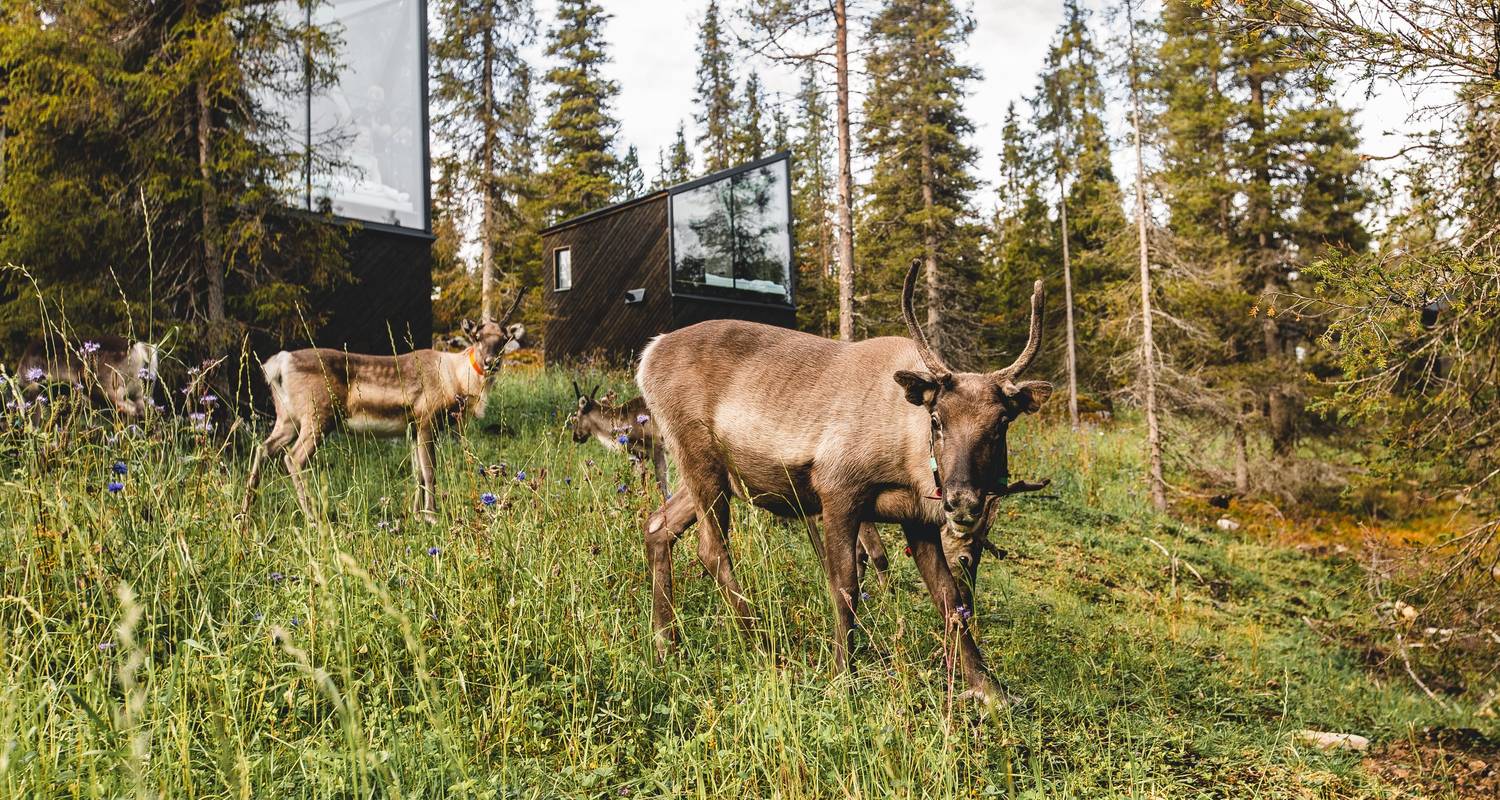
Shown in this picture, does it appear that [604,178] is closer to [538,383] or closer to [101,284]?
[538,383]

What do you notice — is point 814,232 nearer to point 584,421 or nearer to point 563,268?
point 563,268

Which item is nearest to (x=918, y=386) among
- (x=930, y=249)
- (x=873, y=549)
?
(x=873, y=549)

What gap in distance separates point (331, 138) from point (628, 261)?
915 cm

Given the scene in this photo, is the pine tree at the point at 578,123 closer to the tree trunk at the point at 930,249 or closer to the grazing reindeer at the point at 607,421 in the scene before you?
the tree trunk at the point at 930,249

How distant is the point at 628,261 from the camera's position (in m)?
21.3

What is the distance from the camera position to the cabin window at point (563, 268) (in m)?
24.2

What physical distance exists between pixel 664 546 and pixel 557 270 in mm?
21393

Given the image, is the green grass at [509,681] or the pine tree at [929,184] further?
the pine tree at [929,184]

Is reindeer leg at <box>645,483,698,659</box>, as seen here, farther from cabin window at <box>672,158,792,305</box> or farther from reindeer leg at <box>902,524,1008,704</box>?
cabin window at <box>672,158,792,305</box>

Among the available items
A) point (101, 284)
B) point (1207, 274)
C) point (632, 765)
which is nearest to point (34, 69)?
point (101, 284)

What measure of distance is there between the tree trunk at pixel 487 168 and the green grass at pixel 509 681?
73.7 feet

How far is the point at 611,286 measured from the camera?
863 inches

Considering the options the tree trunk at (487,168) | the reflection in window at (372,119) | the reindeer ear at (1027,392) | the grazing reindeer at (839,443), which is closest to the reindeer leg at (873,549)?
the grazing reindeer at (839,443)

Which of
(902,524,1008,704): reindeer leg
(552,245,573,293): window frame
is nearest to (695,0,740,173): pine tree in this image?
(552,245,573,293): window frame
